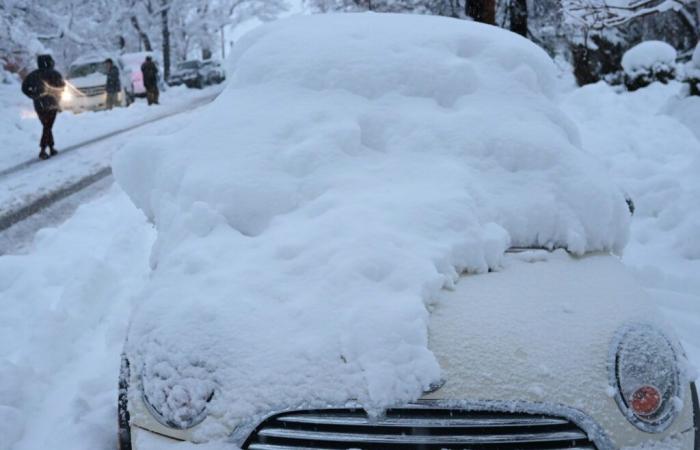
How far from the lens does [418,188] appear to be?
2590 millimetres

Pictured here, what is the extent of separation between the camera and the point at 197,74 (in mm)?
32188

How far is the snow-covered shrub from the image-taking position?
43.2 ft

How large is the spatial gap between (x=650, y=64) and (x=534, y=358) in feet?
43.8

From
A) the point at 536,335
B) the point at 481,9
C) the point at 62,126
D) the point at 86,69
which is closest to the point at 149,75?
the point at 86,69

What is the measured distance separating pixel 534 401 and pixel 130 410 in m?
1.22

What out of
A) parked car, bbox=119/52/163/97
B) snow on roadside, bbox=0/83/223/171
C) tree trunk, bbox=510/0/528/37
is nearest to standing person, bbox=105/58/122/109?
snow on roadside, bbox=0/83/223/171

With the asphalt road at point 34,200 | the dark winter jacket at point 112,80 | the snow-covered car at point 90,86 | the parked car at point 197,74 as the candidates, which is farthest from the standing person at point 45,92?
the parked car at point 197,74

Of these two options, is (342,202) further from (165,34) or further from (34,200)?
(165,34)

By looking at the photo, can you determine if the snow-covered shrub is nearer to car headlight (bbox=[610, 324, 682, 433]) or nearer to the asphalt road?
the asphalt road

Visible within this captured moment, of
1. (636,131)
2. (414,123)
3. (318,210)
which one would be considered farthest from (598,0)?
(318,210)

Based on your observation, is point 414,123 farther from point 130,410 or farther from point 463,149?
point 130,410

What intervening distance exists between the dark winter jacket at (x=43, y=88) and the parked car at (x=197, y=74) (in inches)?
846

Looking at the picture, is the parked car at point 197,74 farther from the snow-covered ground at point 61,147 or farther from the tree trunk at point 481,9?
the tree trunk at point 481,9

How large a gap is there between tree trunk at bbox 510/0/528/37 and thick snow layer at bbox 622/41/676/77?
11.4ft
